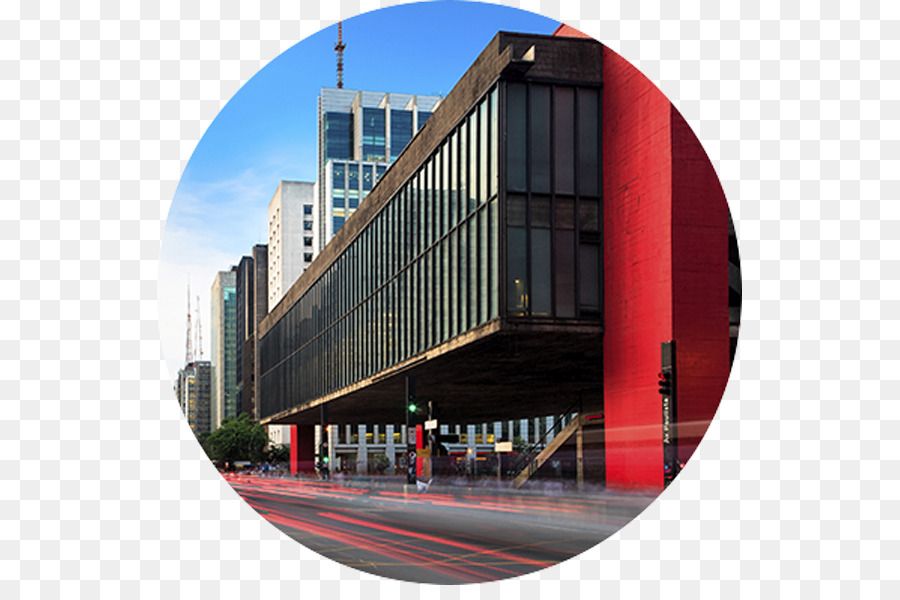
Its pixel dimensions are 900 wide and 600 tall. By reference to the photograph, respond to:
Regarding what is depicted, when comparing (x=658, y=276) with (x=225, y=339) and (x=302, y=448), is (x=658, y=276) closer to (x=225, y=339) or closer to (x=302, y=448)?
(x=302, y=448)

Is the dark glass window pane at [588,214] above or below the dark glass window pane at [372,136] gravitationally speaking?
below

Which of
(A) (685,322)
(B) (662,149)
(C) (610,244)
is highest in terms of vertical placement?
(B) (662,149)

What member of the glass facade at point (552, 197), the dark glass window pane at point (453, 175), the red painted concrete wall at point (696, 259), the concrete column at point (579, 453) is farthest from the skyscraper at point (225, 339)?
the red painted concrete wall at point (696, 259)

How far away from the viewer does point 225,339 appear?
579 feet

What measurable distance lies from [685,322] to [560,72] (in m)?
8.49

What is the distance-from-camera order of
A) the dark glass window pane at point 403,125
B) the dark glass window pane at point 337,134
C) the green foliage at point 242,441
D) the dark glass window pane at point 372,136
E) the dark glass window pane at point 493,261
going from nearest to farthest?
the dark glass window pane at point 493,261 < the dark glass window pane at point 403,125 < the dark glass window pane at point 372,136 < the dark glass window pane at point 337,134 < the green foliage at point 242,441

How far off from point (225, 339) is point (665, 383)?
530 feet

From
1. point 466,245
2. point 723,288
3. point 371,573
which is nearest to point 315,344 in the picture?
point 466,245

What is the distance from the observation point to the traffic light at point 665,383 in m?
22.3

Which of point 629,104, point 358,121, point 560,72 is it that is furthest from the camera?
point 358,121

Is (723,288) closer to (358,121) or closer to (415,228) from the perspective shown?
(415,228)

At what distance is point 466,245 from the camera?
3048cm

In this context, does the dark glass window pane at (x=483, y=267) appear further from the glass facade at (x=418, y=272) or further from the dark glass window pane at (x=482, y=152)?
the dark glass window pane at (x=482, y=152)

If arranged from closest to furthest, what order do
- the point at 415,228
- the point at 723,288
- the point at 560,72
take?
the point at 723,288 → the point at 560,72 → the point at 415,228
